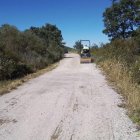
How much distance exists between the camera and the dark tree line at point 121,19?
64312 millimetres

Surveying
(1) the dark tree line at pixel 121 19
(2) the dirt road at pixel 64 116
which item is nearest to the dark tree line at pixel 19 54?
(2) the dirt road at pixel 64 116

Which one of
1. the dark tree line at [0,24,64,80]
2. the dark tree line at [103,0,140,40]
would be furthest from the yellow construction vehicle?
the dark tree line at [103,0,140,40]

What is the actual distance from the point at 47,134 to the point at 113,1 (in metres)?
61.2

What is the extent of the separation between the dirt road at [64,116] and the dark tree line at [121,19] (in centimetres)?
5245

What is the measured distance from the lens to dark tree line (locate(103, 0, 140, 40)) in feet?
211

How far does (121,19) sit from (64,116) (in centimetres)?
5833

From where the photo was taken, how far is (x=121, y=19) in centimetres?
6581

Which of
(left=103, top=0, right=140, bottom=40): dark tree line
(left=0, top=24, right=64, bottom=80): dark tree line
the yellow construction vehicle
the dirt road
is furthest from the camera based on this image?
(left=103, top=0, right=140, bottom=40): dark tree line

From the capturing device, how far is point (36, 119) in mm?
9156

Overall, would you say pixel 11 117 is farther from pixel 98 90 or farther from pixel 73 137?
pixel 98 90

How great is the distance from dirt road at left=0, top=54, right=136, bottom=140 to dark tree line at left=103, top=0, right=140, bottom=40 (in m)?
52.4

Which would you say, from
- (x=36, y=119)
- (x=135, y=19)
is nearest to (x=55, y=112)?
(x=36, y=119)

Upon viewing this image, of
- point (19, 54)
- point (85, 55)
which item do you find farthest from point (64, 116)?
point (85, 55)

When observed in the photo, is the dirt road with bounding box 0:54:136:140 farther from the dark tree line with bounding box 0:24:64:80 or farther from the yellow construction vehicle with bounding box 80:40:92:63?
the yellow construction vehicle with bounding box 80:40:92:63
